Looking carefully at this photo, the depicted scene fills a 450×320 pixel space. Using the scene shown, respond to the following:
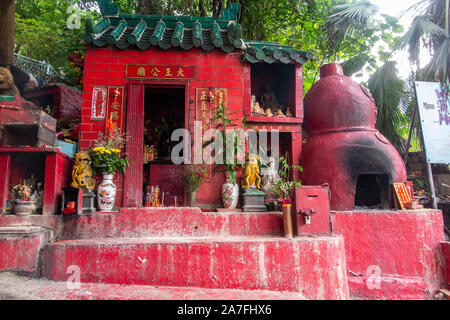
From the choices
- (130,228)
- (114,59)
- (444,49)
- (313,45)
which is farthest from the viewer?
(313,45)

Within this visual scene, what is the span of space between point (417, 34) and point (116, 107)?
7.51 m

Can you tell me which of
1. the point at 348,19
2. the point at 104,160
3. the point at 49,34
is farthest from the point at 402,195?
the point at 49,34

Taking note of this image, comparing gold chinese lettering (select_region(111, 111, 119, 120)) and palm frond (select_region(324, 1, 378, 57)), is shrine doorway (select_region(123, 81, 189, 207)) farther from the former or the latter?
palm frond (select_region(324, 1, 378, 57))

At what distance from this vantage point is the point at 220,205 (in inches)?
239

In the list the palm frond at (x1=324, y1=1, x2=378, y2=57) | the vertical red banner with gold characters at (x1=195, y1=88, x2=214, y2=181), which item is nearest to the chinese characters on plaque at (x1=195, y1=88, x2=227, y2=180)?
the vertical red banner with gold characters at (x1=195, y1=88, x2=214, y2=181)

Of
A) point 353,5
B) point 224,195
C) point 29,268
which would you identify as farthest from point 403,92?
point 29,268

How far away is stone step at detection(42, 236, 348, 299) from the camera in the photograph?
13.0ft

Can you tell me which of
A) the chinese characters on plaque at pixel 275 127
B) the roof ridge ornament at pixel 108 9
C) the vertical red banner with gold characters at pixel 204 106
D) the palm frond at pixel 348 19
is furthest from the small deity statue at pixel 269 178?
the roof ridge ornament at pixel 108 9

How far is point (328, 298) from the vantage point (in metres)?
4.02

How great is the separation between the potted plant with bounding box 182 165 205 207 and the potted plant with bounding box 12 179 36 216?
8.52ft

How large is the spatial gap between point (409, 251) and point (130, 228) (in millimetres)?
4727

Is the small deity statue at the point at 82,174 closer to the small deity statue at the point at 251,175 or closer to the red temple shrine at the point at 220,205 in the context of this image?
the red temple shrine at the point at 220,205

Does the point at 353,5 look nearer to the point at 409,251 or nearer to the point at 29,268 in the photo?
the point at 409,251

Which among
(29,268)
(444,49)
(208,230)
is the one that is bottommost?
(29,268)
